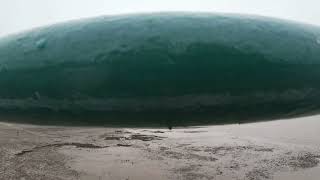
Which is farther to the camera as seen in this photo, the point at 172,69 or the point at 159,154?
the point at 159,154

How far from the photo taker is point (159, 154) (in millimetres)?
13656

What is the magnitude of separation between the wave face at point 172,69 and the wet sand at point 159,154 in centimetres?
517

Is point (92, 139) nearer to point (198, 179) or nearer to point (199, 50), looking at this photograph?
point (198, 179)

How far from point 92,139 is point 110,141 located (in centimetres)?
75

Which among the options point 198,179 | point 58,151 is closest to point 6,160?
point 58,151

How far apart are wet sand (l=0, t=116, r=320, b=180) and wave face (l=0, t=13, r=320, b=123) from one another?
17.0ft

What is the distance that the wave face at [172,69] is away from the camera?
9.78ft

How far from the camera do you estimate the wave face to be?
298 centimetres

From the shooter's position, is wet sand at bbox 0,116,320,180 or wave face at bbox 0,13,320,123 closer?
wave face at bbox 0,13,320,123

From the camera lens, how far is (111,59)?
3035 millimetres

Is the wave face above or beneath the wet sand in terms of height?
beneath

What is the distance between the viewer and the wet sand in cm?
1127

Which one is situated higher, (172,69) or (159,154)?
(159,154)

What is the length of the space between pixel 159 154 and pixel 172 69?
10.9 metres
